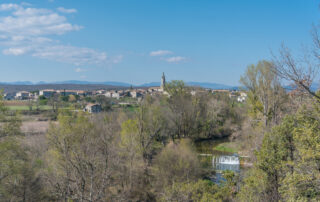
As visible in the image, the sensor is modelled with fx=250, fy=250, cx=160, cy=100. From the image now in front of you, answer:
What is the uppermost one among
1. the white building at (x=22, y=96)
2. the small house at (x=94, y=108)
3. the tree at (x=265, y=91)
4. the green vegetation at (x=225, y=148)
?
the tree at (x=265, y=91)

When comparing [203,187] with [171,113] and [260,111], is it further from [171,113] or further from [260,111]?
[171,113]

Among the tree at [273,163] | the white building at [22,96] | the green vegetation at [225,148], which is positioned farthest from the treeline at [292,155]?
the white building at [22,96]

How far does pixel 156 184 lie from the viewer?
1853 centimetres

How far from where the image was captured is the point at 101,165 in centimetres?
1424

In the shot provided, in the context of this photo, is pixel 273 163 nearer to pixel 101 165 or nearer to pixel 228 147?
pixel 101 165

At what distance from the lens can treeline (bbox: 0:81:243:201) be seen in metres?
12.3

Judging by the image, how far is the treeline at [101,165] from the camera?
40.4 feet

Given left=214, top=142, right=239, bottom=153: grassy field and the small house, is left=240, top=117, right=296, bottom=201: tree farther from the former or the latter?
the small house

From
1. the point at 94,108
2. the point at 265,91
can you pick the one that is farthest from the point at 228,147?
the point at 94,108

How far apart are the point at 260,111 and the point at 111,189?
16.7 m

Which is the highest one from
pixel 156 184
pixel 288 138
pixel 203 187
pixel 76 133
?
pixel 288 138

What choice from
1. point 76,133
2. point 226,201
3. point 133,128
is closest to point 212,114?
point 133,128

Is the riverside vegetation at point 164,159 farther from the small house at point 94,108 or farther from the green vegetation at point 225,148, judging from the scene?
the small house at point 94,108

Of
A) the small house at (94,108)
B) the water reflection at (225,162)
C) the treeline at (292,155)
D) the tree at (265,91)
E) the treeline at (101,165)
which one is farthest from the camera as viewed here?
the small house at (94,108)
